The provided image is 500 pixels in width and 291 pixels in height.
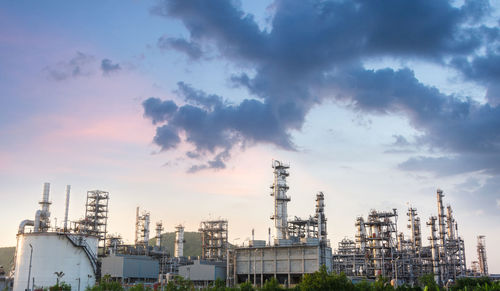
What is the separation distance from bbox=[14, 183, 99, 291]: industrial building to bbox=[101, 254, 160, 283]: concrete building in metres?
15.4

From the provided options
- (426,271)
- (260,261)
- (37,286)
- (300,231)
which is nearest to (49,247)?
(37,286)

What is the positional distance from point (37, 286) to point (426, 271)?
93772 mm

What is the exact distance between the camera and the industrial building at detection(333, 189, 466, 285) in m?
114

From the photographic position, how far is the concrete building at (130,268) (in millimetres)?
107438

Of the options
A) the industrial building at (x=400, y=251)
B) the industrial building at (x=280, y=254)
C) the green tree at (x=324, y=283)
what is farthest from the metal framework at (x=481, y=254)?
the green tree at (x=324, y=283)

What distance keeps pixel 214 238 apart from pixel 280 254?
4318 centimetres

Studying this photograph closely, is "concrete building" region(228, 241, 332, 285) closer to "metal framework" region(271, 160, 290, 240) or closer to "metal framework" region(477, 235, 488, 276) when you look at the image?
"metal framework" region(271, 160, 290, 240)

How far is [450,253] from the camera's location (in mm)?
133000

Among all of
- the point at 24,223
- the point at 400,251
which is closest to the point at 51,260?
the point at 24,223

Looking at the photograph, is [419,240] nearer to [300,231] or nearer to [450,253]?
[450,253]

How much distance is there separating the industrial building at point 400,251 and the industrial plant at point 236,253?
9.6 inches

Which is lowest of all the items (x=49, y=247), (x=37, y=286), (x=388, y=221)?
(x=37, y=286)

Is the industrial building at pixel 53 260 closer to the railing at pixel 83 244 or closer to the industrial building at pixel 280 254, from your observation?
the railing at pixel 83 244

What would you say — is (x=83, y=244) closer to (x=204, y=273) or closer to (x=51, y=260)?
(x=51, y=260)
